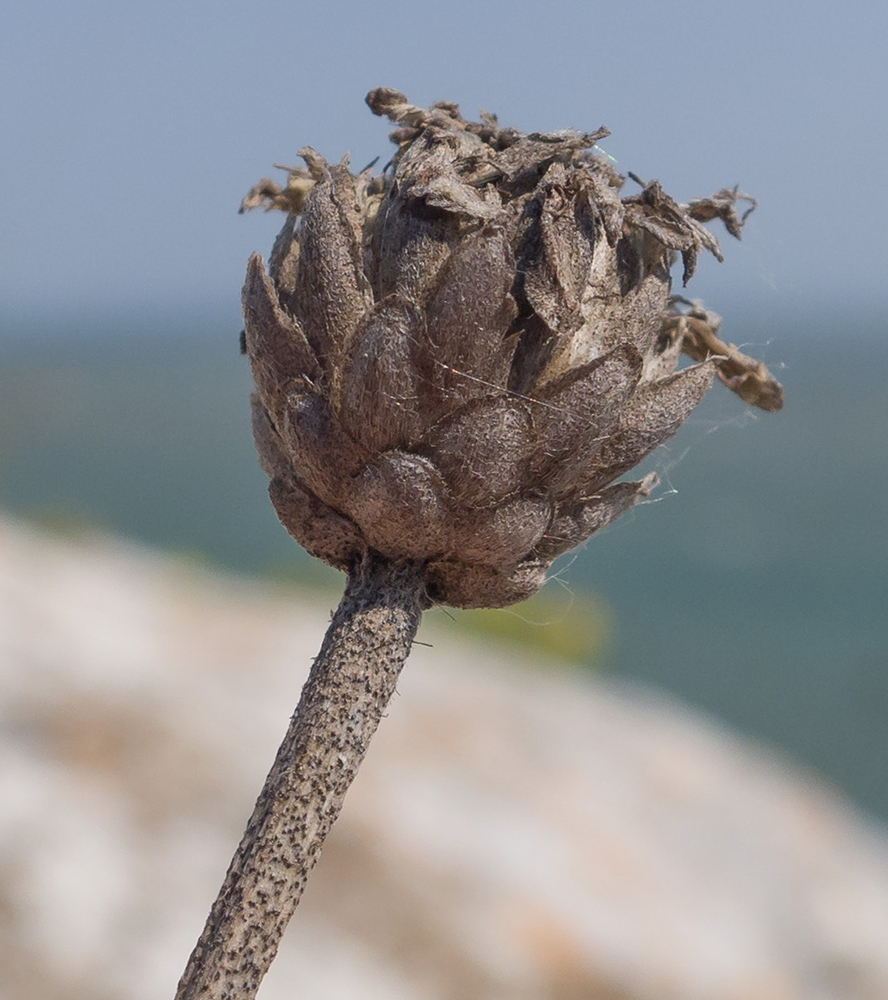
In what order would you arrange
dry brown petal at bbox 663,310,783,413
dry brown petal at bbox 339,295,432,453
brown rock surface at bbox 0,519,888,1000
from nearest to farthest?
dry brown petal at bbox 339,295,432,453 < dry brown petal at bbox 663,310,783,413 < brown rock surface at bbox 0,519,888,1000

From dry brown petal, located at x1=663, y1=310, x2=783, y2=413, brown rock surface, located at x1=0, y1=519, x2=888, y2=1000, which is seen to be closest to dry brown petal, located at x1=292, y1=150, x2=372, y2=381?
dry brown petal, located at x1=663, y1=310, x2=783, y2=413

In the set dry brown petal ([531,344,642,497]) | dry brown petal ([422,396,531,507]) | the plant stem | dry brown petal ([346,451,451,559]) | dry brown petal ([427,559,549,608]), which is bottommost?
the plant stem

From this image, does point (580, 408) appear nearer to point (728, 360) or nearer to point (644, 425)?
point (644, 425)

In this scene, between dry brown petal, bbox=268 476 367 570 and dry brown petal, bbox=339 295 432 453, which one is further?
dry brown petal, bbox=268 476 367 570

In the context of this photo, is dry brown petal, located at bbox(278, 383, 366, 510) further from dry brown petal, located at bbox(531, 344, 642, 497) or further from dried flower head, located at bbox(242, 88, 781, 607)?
dry brown petal, located at bbox(531, 344, 642, 497)

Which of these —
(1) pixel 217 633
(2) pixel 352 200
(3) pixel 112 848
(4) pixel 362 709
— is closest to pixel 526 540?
(4) pixel 362 709

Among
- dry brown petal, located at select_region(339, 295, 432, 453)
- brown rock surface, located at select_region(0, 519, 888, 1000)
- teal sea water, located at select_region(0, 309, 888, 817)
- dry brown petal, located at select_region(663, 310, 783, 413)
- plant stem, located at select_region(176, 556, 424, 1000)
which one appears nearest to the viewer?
plant stem, located at select_region(176, 556, 424, 1000)

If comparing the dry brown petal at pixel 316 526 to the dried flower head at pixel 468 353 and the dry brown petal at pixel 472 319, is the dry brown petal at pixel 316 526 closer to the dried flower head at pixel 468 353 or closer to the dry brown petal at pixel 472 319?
the dried flower head at pixel 468 353

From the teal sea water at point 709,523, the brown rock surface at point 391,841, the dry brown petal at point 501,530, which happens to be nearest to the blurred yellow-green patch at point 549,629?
the teal sea water at point 709,523
